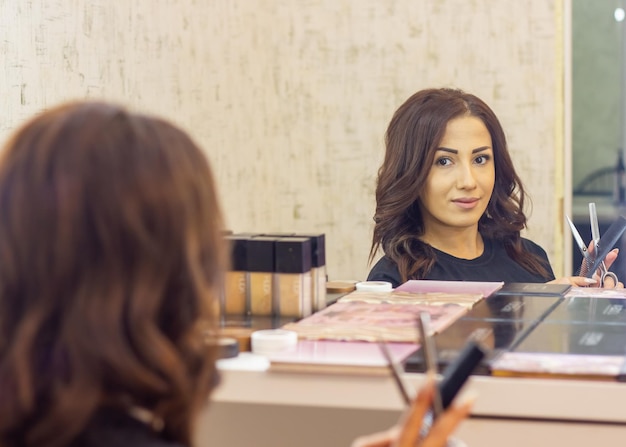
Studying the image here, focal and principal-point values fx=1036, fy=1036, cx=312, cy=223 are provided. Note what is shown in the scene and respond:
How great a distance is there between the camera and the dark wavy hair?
102 inches

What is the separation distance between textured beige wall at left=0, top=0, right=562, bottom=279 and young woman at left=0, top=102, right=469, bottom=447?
234 cm

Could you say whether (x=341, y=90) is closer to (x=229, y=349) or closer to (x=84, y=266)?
(x=229, y=349)

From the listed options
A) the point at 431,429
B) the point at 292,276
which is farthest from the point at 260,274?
the point at 431,429

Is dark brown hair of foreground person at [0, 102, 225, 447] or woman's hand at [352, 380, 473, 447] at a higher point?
dark brown hair of foreground person at [0, 102, 225, 447]

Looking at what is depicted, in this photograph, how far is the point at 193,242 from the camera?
0.94 meters

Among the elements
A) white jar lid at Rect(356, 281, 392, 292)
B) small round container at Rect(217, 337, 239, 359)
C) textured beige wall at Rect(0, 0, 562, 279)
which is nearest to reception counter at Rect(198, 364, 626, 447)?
small round container at Rect(217, 337, 239, 359)

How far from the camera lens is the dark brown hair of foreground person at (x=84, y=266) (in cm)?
89

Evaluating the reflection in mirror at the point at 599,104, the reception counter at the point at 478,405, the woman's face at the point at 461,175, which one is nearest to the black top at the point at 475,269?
the woman's face at the point at 461,175

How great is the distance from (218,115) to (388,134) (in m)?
0.87

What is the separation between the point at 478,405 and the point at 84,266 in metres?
0.71

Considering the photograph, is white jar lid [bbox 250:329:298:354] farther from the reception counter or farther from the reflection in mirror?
the reflection in mirror

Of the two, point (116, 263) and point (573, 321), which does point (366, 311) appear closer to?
point (573, 321)

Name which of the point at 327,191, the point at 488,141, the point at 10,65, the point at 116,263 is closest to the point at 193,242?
the point at 116,263

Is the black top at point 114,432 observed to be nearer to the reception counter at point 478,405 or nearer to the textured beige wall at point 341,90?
the reception counter at point 478,405
